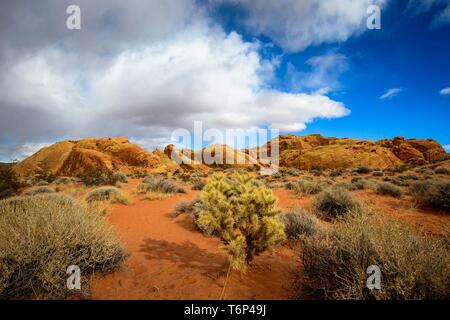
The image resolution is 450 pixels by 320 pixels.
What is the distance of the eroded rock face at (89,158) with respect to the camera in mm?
27812

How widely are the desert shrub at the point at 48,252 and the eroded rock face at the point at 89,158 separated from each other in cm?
2559

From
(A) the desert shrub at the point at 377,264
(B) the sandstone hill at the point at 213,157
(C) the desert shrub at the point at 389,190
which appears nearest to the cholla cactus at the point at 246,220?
(A) the desert shrub at the point at 377,264

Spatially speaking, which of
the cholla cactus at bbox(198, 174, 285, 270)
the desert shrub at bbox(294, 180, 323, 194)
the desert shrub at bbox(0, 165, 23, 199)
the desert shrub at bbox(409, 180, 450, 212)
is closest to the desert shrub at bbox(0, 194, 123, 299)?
the cholla cactus at bbox(198, 174, 285, 270)

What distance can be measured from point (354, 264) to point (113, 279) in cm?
377

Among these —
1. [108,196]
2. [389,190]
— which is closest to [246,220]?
[108,196]

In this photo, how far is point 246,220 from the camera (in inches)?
160

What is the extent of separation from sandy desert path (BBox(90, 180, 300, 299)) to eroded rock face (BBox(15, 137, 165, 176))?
24.6 meters

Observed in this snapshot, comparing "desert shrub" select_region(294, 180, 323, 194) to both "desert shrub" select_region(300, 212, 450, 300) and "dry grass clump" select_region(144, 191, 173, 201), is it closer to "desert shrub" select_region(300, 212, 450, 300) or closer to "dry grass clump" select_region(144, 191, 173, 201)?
"dry grass clump" select_region(144, 191, 173, 201)

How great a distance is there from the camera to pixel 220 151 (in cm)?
5394

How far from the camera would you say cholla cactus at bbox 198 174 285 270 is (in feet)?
12.6

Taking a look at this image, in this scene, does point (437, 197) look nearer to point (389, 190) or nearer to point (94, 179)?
point (389, 190)

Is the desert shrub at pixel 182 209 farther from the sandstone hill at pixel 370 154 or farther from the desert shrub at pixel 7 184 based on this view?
the sandstone hill at pixel 370 154

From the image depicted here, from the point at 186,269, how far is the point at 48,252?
7.44 ft
